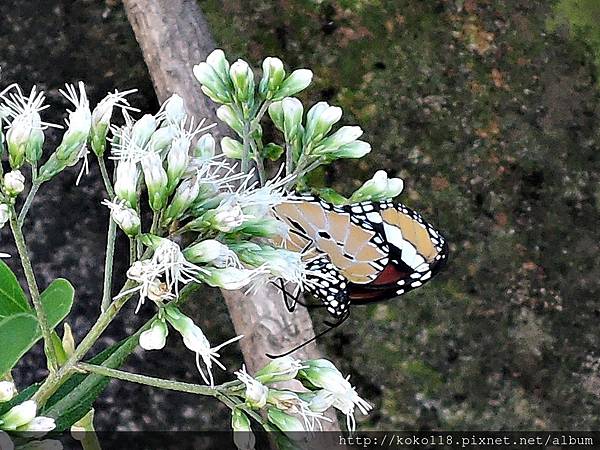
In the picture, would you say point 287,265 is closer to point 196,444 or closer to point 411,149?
point 196,444

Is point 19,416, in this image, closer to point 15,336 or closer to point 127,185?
point 15,336

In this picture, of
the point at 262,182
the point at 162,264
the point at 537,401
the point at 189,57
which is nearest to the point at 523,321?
the point at 537,401

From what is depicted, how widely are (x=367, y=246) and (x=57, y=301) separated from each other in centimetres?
47

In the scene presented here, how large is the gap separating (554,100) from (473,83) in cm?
22

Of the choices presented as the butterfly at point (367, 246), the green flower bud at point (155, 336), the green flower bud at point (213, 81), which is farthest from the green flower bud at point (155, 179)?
the butterfly at point (367, 246)

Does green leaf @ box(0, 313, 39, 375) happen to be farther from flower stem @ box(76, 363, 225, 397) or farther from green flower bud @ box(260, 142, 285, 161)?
green flower bud @ box(260, 142, 285, 161)

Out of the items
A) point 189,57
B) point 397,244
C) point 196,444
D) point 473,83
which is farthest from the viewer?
point 473,83

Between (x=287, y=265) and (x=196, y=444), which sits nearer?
(x=287, y=265)

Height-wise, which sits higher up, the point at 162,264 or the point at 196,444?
the point at 162,264

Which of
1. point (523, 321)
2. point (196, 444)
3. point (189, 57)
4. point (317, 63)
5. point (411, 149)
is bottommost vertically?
point (196, 444)

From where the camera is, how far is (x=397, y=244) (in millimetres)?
1234

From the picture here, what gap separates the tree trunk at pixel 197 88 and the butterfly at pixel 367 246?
0.18 metres

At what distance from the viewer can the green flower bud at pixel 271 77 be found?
3.09ft

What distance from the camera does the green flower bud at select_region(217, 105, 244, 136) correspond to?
0.97m
